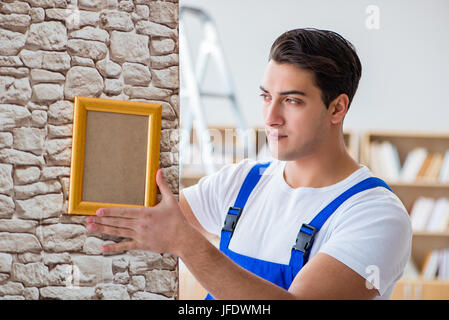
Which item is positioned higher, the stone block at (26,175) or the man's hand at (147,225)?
the stone block at (26,175)

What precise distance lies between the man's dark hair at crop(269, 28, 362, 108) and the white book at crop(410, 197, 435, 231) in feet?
7.54

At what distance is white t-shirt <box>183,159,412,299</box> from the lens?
104cm

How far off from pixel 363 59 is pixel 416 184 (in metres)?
0.98

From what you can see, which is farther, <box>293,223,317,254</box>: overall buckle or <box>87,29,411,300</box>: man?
<box>293,223,317,254</box>: overall buckle

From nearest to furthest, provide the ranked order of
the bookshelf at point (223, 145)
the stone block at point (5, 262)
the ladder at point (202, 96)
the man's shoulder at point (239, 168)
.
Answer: the stone block at point (5, 262) < the man's shoulder at point (239, 168) < the ladder at point (202, 96) < the bookshelf at point (223, 145)

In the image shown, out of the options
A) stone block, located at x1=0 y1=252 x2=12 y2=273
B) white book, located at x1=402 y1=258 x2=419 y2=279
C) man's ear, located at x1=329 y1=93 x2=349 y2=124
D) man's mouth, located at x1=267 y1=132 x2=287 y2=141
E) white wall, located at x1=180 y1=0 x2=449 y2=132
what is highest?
white wall, located at x1=180 y1=0 x2=449 y2=132

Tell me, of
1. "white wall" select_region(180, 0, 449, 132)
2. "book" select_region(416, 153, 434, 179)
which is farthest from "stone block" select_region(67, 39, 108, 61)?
"book" select_region(416, 153, 434, 179)

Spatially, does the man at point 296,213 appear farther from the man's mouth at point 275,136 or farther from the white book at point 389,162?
the white book at point 389,162

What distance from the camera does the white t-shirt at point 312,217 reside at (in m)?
1.04

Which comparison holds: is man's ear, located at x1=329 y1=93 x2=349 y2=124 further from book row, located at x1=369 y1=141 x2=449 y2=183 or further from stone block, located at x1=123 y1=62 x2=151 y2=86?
book row, located at x1=369 y1=141 x2=449 y2=183

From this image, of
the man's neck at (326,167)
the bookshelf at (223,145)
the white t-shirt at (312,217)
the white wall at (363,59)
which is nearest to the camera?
the white t-shirt at (312,217)

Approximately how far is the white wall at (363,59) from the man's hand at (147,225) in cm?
259

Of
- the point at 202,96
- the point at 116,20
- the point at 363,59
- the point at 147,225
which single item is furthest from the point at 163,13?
the point at 363,59

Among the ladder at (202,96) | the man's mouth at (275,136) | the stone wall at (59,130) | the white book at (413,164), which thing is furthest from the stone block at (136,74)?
the white book at (413,164)
